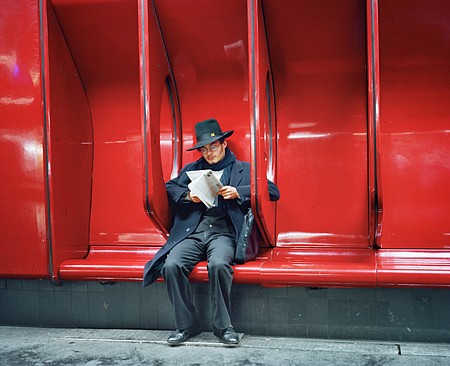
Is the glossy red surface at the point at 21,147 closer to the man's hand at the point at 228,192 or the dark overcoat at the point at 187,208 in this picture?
the dark overcoat at the point at 187,208

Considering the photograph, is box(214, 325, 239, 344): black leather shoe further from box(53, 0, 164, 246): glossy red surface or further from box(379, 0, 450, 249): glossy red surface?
box(379, 0, 450, 249): glossy red surface

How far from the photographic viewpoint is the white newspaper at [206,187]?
3.35 m

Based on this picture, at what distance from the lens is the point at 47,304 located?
3898mm

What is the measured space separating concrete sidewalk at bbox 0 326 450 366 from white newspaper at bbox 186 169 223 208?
77 cm

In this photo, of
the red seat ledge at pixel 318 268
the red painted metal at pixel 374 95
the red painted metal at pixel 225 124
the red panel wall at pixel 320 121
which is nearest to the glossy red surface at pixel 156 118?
the red painted metal at pixel 225 124

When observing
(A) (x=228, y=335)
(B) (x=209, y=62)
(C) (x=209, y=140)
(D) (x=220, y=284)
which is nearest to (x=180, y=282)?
(D) (x=220, y=284)

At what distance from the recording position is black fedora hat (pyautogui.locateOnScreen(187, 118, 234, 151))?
3.61m

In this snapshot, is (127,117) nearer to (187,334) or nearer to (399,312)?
(187,334)

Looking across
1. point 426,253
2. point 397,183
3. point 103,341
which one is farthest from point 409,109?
point 103,341

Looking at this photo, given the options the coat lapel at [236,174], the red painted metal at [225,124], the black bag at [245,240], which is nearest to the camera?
the black bag at [245,240]

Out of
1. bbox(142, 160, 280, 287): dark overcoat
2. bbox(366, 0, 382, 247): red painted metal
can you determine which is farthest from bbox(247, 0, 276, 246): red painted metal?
bbox(366, 0, 382, 247): red painted metal

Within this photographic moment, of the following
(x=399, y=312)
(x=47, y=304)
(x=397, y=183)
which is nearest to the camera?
(x=399, y=312)

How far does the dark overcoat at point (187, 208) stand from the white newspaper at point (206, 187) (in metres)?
0.16

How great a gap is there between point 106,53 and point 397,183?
194cm
